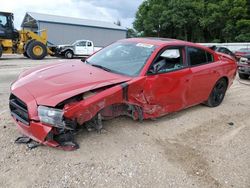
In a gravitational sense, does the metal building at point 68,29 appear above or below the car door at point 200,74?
above

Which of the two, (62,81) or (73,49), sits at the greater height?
(73,49)

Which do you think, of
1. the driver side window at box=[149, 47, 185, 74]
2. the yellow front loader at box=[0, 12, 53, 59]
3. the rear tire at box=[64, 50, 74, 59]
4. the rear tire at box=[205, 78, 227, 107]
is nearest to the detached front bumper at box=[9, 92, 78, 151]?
the driver side window at box=[149, 47, 185, 74]

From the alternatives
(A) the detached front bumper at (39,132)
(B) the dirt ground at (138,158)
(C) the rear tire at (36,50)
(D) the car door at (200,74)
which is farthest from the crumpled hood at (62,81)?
(C) the rear tire at (36,50)

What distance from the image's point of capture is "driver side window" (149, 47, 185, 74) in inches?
162

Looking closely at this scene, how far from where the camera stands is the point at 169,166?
322cm

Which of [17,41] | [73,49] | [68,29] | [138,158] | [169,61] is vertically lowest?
[138,158]

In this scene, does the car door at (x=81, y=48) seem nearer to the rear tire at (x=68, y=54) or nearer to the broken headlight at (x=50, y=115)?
the rear tire at (x=68, y=54)

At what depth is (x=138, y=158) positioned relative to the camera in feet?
11.0

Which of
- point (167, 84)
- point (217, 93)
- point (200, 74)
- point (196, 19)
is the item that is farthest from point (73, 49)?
point (196, 19)

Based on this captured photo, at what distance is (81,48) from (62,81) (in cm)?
1864

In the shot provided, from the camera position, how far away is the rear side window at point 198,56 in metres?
4.90

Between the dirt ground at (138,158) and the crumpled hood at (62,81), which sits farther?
the crumpled hood at (62,81)

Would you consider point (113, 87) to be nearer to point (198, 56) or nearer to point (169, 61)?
point (169, 61)

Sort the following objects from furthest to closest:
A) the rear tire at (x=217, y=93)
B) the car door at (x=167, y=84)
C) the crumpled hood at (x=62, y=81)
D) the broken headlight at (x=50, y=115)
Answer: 1. the rear tire at (x=217, y=93)
2. the car door at (x=167, y=84)
3. the crumpled hood at (x=62, y=81)
4. the broken headlight at (x=50, y=115)
